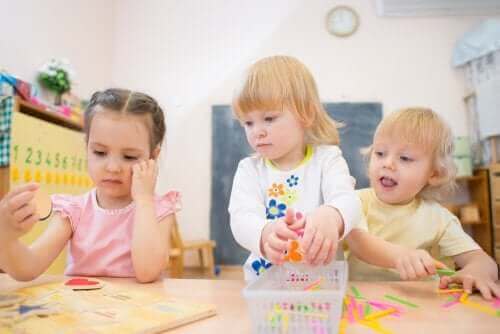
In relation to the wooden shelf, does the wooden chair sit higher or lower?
lower

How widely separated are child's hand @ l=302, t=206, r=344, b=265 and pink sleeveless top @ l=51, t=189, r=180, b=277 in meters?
0.47

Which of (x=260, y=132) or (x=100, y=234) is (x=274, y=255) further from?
(x=100, y=234)

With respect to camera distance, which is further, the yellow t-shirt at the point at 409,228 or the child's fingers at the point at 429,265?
the yellow t-shirt at the point at 409,228

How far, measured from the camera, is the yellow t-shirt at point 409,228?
3.26ft

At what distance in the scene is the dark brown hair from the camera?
38.0 inches

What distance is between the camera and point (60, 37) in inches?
A: 139

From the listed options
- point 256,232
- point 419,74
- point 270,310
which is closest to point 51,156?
point 256,232

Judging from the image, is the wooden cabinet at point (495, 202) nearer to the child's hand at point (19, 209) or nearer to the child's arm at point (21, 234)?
the child's arm at point (21, 234)

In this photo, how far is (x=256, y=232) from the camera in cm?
67

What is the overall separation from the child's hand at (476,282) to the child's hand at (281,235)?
319 mm

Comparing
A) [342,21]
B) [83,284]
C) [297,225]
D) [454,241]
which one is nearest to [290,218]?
[297,225]

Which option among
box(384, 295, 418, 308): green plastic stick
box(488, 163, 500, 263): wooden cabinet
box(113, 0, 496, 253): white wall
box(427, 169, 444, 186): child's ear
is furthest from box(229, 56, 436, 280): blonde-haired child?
box(113, 0, 496, 253): white wall

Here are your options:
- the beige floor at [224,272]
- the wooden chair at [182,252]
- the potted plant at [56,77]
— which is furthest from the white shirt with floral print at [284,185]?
the beige floor at [224,272]

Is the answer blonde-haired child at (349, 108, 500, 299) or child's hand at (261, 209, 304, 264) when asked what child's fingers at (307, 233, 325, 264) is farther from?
blonde-haired child at (349, 108, 500, 299)
